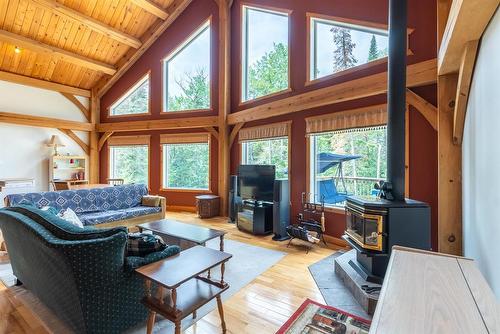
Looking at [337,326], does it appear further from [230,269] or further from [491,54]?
[491,54]

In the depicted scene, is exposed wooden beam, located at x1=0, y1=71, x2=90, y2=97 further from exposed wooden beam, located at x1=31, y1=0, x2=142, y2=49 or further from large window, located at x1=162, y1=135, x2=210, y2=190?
large window, located at x1=162, y1=135, x2=210, y2=190

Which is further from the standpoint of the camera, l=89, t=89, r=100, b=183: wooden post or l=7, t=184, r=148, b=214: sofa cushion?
l=89, t=89, r=100, b=183: wooden post

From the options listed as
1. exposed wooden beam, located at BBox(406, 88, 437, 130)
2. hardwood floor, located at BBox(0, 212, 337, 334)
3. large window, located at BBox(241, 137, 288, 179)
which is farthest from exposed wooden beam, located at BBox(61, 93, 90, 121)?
exposed wooden beam, located at BBox(406, 88, 437, 130)

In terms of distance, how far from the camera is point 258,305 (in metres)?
2.38

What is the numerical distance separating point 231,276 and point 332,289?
1131mm

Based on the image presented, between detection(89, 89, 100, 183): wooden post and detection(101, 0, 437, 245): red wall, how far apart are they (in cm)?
19

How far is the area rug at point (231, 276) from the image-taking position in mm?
2113

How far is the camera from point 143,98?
7.41 m

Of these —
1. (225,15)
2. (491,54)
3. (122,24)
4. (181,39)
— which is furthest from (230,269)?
(122,24)

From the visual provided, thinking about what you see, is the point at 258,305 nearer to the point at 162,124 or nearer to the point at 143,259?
the point at 143,259

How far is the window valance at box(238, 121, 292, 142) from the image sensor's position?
4824mm

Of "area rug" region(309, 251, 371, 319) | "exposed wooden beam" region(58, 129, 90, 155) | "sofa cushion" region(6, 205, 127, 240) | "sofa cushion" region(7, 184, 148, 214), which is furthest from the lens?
"exposed wooden beam" region(58, 129, 90, 155)

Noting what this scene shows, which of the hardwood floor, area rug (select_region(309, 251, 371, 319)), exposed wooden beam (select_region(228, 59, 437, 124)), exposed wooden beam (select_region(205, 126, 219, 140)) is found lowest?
the hardwood floor

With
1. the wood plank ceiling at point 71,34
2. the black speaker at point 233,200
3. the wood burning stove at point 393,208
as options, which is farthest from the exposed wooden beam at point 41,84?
the wood burning stove at point 393,208
